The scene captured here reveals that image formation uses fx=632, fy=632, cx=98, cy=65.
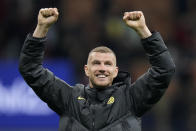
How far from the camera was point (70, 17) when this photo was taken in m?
14.2

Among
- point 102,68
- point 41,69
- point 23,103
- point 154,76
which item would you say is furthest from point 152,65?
point 23,103

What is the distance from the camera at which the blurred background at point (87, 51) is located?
11812 mm

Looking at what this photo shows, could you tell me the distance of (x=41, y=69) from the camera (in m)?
5.82

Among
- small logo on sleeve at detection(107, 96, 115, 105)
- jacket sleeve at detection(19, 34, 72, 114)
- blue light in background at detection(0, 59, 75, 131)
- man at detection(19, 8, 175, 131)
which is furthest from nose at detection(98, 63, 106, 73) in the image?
blue light in background at detection(0, 59, 75, 131)

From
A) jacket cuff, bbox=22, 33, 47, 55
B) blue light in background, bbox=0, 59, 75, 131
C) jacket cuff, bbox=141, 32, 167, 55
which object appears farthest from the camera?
blue light in background, bbox=0, 59, 75, 131

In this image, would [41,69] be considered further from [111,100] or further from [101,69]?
[111,100]

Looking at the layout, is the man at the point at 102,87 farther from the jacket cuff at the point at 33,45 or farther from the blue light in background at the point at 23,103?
the blue light in background at the point at 23,103

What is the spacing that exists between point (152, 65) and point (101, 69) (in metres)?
0.49

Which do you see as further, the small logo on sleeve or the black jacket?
the small logo on sleeve

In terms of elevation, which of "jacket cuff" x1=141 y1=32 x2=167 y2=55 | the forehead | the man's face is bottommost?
the man's face

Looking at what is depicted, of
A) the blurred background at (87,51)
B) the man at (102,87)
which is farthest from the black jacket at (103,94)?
the blurred background at (87,51)

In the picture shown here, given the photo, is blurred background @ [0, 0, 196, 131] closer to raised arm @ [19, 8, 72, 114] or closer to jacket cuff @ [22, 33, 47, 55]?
raised arm @ [19, 8, 72, 114]

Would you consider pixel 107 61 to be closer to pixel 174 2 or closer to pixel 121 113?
pixel 121 113

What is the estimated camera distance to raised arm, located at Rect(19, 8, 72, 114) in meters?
5.71
